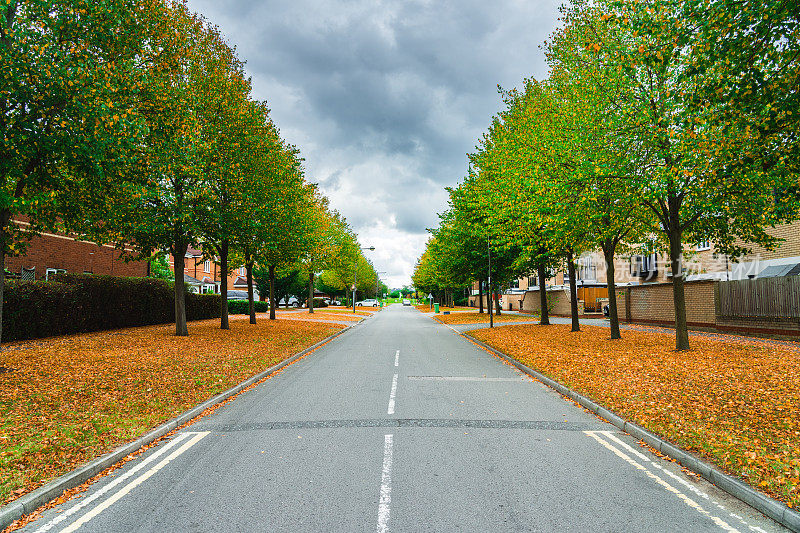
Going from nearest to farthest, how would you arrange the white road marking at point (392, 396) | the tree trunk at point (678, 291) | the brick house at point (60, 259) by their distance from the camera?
1. the white road marking at point (392, 396)
2. the tree trunk at point (678, 291)
3. the brick house at point (60, 259)

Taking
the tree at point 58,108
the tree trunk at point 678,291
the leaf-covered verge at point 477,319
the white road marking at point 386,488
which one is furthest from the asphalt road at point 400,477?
the leaf-covered verge at point 477,319

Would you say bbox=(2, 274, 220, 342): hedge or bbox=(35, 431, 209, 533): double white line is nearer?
bbox=(35, 431, 209, 533): double white line

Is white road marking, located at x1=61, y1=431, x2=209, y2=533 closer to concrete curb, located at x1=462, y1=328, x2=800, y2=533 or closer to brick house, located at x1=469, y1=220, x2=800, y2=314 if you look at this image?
concrete curb, located at x1=462, y1=328, x2=800, y2=533

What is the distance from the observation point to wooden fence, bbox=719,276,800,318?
15.4 meters

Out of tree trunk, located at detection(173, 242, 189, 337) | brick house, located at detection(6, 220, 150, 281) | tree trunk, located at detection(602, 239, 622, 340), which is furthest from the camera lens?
brick house, located at detection(6, 220, 150, 281)

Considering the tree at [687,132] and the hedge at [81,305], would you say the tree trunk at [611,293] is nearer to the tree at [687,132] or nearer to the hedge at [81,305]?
the tree at [687,132]

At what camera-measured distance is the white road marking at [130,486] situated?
154 inches

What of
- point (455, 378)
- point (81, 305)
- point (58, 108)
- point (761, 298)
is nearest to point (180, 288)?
point (81, 305)

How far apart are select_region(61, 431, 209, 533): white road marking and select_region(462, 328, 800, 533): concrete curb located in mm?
6337

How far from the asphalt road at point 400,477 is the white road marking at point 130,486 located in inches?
0.8

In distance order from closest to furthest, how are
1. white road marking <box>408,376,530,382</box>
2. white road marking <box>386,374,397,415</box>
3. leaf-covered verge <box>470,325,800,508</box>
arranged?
leaf-covered verge <box>470,325,800,508</box> → white road marking <box>386,374,397,415</box> → white road marking <box>408,376,530,382</box>

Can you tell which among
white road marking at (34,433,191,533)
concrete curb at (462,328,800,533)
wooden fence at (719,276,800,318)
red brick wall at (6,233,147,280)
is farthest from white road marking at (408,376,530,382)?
red brick wall at (6,233,147,280)

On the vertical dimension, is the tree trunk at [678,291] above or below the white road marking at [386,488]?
above

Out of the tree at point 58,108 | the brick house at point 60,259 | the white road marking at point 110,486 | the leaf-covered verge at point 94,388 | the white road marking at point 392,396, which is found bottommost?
the white road marking at point 392,396
